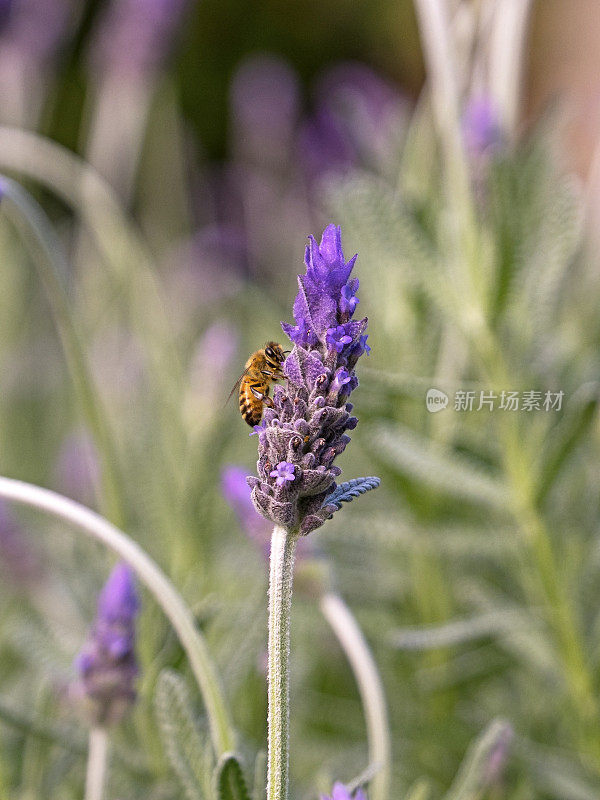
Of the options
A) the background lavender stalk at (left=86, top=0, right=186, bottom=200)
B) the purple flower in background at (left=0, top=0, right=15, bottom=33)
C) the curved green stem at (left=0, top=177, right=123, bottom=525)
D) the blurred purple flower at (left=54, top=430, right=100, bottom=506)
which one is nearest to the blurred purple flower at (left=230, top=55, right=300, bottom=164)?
the background lavender stalk at (left=86, top=0, right=186, bottom=200)

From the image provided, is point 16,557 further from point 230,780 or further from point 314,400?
point 314,400

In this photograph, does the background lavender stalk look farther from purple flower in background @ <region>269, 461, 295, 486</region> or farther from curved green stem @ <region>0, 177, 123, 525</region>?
purple flower in background @ <region>269, 461, 295, 486</region>

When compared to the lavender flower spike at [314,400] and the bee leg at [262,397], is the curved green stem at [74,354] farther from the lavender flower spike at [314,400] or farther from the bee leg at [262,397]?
the lavender flower spike at [314,400]

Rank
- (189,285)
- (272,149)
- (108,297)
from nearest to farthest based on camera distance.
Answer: (108,297) → (189,285) → (272,149)

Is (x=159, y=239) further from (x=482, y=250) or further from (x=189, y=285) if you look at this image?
(x=482, y=250)

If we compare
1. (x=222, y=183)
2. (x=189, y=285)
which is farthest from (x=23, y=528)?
(x=222, y=183)

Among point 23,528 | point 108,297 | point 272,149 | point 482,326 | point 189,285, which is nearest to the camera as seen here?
point 482,326

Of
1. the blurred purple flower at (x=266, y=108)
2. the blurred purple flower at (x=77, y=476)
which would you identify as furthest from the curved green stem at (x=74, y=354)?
the blurred purple flower at (x=266, y=108)

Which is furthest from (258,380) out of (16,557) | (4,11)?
Result: (4,11)
